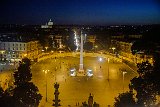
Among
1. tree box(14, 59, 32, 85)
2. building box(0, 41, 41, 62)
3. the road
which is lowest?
the road

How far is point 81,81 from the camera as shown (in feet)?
93.5

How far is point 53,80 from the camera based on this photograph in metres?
27.8

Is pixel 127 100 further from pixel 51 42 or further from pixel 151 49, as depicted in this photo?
pixel 51 42

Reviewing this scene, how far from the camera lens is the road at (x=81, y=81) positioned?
846 inches

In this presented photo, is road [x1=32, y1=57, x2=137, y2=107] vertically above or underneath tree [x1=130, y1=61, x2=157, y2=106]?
underneath

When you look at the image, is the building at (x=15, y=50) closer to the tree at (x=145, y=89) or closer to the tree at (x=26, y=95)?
the tree at (x=26, y=95)

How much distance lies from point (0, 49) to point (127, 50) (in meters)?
15.8

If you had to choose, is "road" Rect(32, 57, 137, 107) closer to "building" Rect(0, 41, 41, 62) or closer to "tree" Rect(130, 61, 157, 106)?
"tree" Rect(130, 61, 157, 106)

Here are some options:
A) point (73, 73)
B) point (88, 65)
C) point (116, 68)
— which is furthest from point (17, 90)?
point (88, 65)

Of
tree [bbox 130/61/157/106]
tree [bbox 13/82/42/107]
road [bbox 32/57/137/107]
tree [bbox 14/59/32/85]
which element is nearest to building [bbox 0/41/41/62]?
road [bbox 32/57/137/107]

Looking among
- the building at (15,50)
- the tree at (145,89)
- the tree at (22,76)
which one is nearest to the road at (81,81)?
the tree at (22,76)

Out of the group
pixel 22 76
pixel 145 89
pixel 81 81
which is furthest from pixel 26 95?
pixel 81 81

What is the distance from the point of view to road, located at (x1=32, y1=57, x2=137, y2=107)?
70.5 feet

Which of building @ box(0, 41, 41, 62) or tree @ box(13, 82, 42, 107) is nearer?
tree @ box(13, 82, 42, 107)
